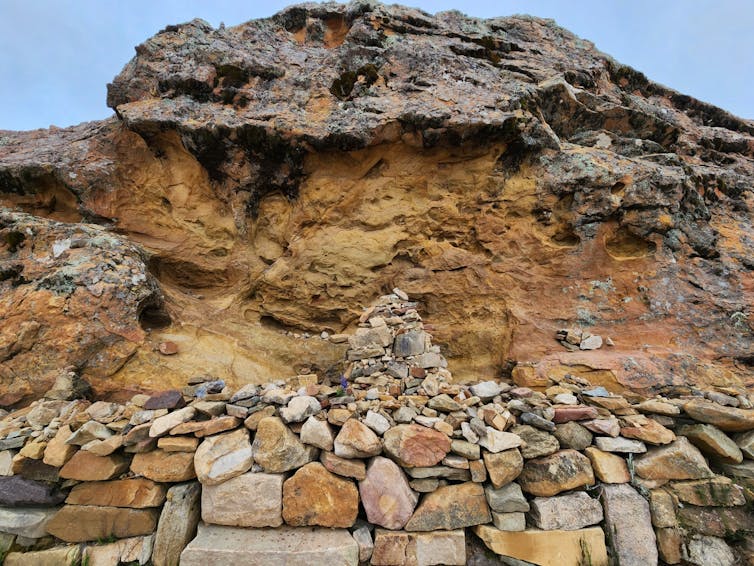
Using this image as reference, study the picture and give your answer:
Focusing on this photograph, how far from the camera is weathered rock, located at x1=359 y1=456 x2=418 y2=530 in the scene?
4.22 metres

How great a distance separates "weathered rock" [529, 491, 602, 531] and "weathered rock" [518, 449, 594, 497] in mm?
102

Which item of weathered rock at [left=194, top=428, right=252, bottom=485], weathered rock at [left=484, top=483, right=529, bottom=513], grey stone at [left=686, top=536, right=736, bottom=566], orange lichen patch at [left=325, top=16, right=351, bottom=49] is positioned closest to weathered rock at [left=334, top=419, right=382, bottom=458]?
weathered rock at [left=194, top=428, right=252, bottom=485]

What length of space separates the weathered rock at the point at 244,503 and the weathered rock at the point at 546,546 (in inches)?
101

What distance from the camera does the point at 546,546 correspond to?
4238 millimetres

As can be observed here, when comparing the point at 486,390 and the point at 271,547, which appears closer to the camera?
the point at 271,547

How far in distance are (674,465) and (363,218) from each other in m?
6.66

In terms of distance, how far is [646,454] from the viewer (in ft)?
15.5

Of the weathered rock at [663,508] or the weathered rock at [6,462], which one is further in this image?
the weathered rock at [663,508]

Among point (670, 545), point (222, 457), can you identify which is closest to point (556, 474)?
point (670, 545)

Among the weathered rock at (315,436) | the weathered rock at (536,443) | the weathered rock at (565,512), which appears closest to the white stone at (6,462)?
the weathered rock at (315,436)

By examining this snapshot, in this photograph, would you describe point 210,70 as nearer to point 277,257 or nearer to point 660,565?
point 277,257

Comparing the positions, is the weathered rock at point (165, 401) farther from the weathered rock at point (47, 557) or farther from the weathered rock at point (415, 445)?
the weathered rock at point (415, 445)

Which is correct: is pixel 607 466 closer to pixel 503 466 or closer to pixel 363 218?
pixel 503 466

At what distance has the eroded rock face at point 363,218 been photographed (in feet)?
20.2
